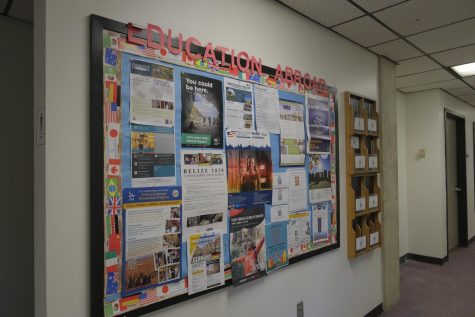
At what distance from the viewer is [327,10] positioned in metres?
2.12

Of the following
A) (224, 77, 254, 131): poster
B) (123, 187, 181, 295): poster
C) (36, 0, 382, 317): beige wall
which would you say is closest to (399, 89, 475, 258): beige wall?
(36, 0, 382, 317): beige wall

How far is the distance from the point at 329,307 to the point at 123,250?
1.77 meters

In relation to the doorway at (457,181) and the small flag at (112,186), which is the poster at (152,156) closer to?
the small flag at (112,186)

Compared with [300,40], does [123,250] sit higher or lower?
lower

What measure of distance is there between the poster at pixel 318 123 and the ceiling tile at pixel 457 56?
159 cm

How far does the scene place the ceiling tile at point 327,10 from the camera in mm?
2014

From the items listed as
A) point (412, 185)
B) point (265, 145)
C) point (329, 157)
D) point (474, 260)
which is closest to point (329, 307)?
point (329, 157)

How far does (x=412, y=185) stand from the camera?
462cm

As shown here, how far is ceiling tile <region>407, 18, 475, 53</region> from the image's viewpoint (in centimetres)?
242

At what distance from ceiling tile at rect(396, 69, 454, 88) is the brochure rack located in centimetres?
134

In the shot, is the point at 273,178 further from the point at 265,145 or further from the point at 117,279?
the point at 117,279

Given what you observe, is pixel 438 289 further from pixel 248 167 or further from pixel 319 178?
pixel 248 167
